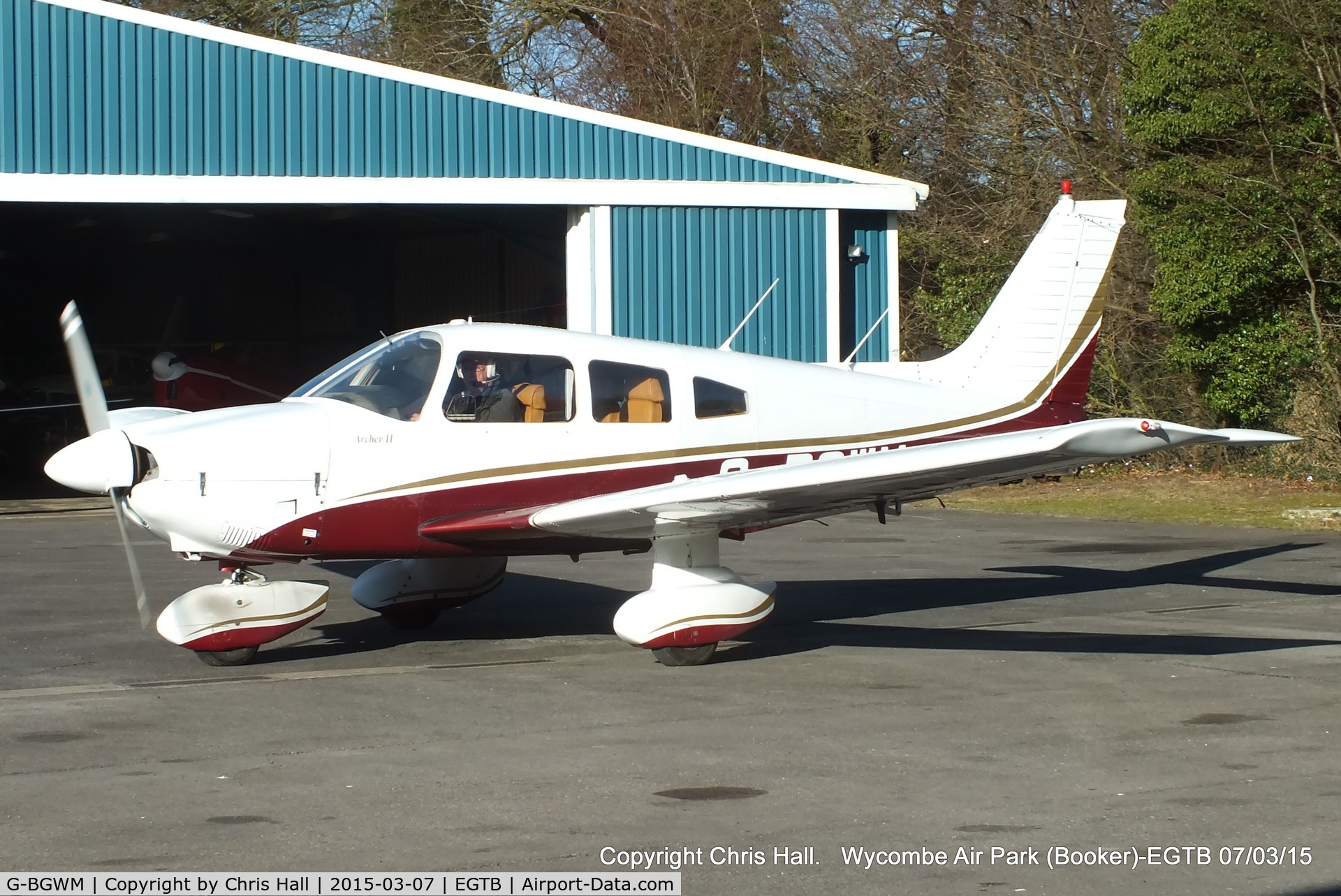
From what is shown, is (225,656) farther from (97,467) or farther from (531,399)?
(531,399)

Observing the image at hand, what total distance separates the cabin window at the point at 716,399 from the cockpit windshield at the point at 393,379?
170cm

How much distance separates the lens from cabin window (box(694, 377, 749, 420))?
30.2 ft

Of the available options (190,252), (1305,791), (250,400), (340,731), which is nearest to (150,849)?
(340,731)

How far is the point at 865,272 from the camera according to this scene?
832 inches

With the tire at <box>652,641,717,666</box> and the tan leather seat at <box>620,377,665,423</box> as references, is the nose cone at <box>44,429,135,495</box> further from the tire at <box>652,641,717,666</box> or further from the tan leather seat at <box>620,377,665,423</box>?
the tire at <box>652,641,717,666</box>

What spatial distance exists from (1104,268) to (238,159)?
457 inches

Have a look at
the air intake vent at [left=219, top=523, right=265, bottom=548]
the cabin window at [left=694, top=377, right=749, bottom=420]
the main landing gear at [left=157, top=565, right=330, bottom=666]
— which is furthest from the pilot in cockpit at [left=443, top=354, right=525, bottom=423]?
the main landing gear at [left=157, top=565, right=330, bottom=666]

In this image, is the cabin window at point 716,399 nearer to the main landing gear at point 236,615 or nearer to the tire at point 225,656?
the main landing gear at point 236,615

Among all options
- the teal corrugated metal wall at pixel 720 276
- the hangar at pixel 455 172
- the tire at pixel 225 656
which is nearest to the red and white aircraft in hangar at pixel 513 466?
the tire at pixel 225 656

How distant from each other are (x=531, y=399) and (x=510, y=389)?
0.15 m

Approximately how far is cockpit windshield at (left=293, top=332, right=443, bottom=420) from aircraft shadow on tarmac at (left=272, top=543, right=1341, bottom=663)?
5.57 feet

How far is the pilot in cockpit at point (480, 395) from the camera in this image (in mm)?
8602

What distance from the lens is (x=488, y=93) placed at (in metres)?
19.0
